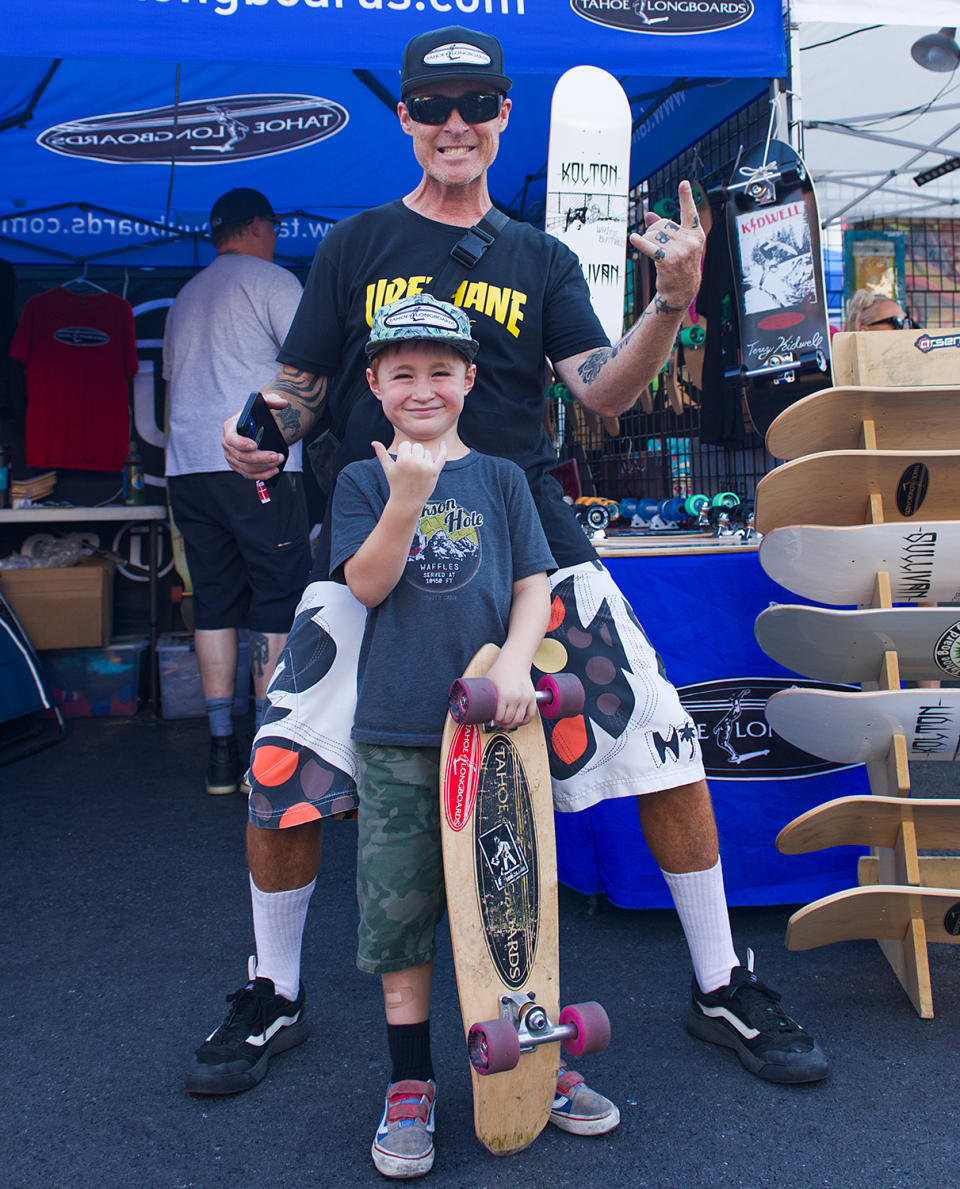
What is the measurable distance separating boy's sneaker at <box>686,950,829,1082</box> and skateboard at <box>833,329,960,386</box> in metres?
1.25

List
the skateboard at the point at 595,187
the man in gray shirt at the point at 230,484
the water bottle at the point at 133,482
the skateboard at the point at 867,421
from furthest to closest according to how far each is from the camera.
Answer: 1. the water bottle at the point at 133,482
2. the man in gray shirt at the point at 230,484
3. the skateboard at the point at 595,187
4. the skateboard at the point at 867,421

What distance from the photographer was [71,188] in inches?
189

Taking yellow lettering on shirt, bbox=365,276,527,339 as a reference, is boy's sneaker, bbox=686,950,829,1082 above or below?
below

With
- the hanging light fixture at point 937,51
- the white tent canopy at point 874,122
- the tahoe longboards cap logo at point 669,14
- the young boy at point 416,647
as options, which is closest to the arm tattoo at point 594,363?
the young boy at point 416,647

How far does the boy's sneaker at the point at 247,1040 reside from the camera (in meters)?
1.61

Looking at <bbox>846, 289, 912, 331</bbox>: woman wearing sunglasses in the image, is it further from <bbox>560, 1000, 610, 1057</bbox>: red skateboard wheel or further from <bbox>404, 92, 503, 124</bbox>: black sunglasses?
<bbox>560, 1000, 610, 1057</bbox>: red skateboard wheel

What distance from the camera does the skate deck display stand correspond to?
1.86m

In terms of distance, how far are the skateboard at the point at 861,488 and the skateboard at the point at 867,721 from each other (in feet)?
1.22

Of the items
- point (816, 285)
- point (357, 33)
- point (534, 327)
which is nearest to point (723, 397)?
point (816, 285)

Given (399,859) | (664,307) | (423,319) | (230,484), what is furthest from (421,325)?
(230,484)

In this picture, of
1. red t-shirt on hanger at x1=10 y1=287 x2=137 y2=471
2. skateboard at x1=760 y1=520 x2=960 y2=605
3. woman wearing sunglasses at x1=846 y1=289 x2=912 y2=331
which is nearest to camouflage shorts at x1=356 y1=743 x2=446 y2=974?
skateboard at x1=760 y1=520 x2=960 y2=605

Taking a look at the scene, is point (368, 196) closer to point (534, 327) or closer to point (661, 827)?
point (534, 327)

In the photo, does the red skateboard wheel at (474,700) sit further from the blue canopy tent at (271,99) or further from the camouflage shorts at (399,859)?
the blue canopy tent at (271,99)

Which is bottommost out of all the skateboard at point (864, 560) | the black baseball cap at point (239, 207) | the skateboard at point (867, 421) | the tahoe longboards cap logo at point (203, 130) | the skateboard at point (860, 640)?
the skateboard at point (860, 640)
